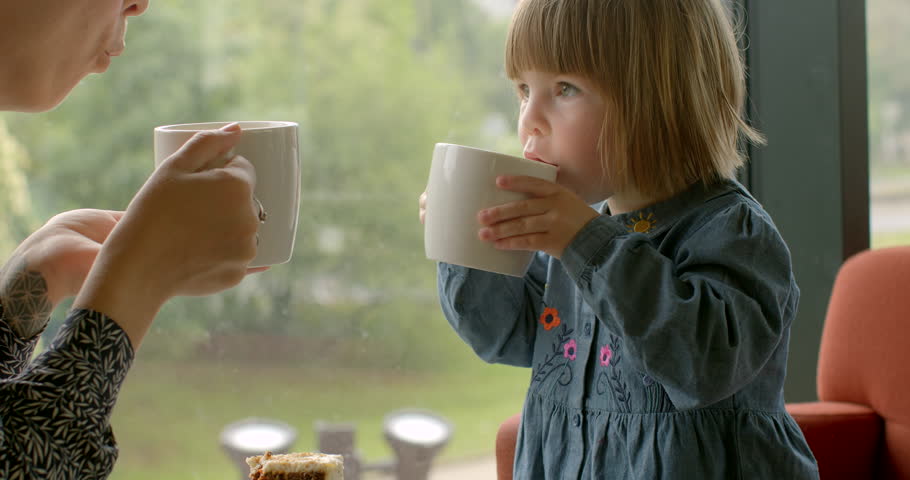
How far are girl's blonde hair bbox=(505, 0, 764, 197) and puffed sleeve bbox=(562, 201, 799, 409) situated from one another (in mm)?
105

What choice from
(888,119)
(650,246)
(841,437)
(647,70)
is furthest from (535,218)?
(888,119)

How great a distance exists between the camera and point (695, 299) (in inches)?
37.3

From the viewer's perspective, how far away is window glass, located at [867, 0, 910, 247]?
1.96m

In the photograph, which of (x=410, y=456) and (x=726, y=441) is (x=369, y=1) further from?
(x=726, y=441)

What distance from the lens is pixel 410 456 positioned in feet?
6.34

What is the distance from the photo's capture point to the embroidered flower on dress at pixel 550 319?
1.20m

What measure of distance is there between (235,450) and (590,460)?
40.3 inches

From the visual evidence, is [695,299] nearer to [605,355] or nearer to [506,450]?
[605,355]

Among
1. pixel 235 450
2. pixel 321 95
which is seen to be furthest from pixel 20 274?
pixel 235 450

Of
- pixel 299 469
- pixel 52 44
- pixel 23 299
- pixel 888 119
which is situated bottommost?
pixel 299 469

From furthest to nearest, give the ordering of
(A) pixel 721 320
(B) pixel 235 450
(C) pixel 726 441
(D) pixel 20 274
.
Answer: (B) pixel 235 450, (C) pixel 726 441, (A) pixel 721 320, (D) pixel 20 274

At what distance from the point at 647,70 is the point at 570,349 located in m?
0.39

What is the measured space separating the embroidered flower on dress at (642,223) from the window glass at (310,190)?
704mm

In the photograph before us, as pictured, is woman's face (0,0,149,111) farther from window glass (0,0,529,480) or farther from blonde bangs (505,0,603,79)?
window glass (0,0,529,480)
